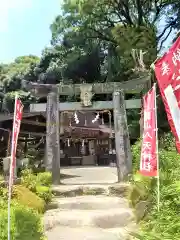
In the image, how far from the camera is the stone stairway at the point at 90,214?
915 cm

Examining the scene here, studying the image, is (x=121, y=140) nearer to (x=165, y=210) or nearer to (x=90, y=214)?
(x=90, y=214)

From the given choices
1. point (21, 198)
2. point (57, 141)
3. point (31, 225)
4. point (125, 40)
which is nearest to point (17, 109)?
point (31, 225)

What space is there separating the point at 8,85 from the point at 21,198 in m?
28.7

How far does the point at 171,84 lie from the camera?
16.0 ft

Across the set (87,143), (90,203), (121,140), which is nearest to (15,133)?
(90,203)

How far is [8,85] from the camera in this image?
1499 inches

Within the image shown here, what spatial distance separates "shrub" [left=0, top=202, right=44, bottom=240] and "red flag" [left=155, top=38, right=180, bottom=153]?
3.15 metres

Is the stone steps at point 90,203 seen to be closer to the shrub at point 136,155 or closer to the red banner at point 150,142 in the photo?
the shrub at point 136,155

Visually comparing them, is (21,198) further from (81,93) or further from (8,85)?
(8,85)

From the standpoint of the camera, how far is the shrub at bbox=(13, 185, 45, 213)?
1059cm

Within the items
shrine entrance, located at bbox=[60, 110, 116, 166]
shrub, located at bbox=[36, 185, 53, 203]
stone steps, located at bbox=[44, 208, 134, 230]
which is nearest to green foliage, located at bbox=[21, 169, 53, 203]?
shrub, located at bbox=[36, 185, 53, 203]

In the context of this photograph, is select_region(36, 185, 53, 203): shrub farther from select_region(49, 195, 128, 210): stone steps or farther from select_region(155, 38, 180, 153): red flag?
select_region(155, 38, 180, 153): red flag

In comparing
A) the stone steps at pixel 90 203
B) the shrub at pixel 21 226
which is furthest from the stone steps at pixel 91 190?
the shrub at pixel 21 226

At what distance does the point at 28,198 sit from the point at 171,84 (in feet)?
23.9
